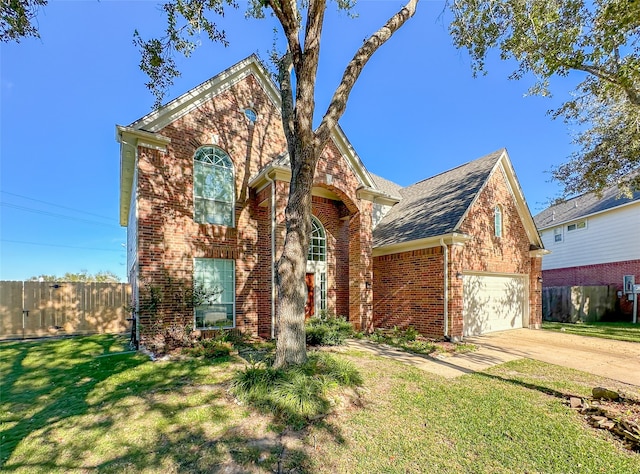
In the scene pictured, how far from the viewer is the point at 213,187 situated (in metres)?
9.62

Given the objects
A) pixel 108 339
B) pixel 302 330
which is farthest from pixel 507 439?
pixel 108 339

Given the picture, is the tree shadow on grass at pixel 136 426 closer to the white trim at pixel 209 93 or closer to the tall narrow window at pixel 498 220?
the white trim at pixel 209 93

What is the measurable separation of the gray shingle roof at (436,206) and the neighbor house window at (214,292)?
585 cm

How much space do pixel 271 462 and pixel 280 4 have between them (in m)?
7.32

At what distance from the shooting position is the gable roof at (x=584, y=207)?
16828 millimetres

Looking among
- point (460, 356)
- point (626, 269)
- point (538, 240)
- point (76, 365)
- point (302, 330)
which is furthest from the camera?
point (626, 269)

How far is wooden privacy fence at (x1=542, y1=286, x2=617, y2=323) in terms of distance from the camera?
50.6 ft

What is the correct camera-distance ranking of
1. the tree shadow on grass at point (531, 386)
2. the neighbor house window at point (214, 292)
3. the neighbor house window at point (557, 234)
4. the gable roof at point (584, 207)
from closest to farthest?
the tree shadow on grass at point (531, 386) → the neighbor house window at point (214, 292) → the gable roof at point (584, 207) → the neighbor house window at point (557, 234)

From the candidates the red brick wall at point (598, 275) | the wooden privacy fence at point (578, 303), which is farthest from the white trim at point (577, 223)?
the wooden privacy fence at point (578, 303)

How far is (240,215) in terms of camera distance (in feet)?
32.7

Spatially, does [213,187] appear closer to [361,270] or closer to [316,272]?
[316,272]

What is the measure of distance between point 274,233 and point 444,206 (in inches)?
264

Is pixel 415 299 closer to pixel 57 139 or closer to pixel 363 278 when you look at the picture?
pixel 363 278

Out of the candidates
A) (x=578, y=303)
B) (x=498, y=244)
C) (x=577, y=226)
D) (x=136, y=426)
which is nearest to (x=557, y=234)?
(x=577, y=226)
